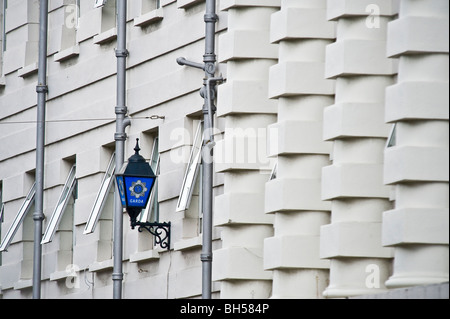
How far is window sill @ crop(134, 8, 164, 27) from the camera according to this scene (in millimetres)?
27720

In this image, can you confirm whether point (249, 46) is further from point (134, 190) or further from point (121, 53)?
point (121, 53)

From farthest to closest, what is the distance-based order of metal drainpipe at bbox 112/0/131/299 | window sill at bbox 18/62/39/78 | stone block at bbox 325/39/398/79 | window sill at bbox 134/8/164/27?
window sill at bbox 18/62/39/78 < metal drainpipe at bbox 112/0/131/299 < window sill at bbox 134/8/164/27 < stone block at bbox 325/39/398/79

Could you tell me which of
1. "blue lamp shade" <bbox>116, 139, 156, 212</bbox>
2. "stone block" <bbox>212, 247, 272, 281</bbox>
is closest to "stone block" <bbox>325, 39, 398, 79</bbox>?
"stone block" <bbox>212, 247, 272, 281</bbox>

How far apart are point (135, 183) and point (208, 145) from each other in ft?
3.93

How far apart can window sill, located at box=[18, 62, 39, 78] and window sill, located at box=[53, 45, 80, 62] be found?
108 centimetres

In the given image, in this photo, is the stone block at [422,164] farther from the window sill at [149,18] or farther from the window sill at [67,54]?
the window sill at [67,54]

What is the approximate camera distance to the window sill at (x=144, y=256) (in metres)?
27.4

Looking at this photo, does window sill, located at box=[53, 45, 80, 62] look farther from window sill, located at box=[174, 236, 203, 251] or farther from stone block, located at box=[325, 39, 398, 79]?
stone block, located at box=[325, 39, 398, 79]

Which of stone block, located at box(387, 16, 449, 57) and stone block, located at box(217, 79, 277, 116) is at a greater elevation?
stone block, located at box(217, 79, 277, 116)

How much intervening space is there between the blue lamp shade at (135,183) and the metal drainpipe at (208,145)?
35.7 inches

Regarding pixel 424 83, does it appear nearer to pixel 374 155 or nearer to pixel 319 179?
pixel 374 155

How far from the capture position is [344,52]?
21.1m

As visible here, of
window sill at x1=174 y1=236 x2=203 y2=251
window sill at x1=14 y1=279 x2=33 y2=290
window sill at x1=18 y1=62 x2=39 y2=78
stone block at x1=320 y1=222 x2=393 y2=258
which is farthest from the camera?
window sill at x1=18 y1=62 x2=39 y2=78

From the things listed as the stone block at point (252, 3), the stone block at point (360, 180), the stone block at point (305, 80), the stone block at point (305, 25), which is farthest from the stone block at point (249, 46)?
the stone block at point (360, 180)
